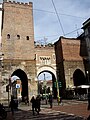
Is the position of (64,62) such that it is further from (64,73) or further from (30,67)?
(30,67)

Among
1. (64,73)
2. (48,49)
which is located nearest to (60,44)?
(48,49)

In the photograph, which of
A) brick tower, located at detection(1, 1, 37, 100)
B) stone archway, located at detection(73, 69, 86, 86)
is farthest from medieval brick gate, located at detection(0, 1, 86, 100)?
stone archway, located at detection(73, 69, 86, 86)

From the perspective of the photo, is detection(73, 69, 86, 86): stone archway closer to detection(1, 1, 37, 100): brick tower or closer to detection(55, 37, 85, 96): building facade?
detection(55, 37, 85, 96): building facade

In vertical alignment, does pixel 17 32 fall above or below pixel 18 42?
above

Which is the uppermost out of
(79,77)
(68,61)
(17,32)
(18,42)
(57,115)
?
(17,32)

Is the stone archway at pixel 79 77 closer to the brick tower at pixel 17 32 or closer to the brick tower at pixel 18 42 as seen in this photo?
the brick tower at pixel 18 42

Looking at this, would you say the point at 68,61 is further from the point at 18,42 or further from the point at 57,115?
the point at 57,115

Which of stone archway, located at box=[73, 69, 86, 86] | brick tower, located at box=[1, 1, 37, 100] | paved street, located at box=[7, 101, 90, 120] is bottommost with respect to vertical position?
paved street, located at box=[7, 101, 90, 120]

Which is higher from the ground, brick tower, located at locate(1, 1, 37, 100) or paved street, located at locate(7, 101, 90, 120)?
brick tower, located at locate(1, 1, 37, 100)

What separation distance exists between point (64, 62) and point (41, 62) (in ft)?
12.8

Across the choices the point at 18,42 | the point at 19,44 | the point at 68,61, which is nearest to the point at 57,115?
the point at 19,44

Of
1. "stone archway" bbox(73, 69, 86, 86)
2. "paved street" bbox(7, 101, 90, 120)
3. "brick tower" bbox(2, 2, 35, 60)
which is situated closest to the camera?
"paved street" bbox(7, 101, 90, 120)

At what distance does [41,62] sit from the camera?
126ft

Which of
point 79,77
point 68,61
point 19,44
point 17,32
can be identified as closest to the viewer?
point 19,44
